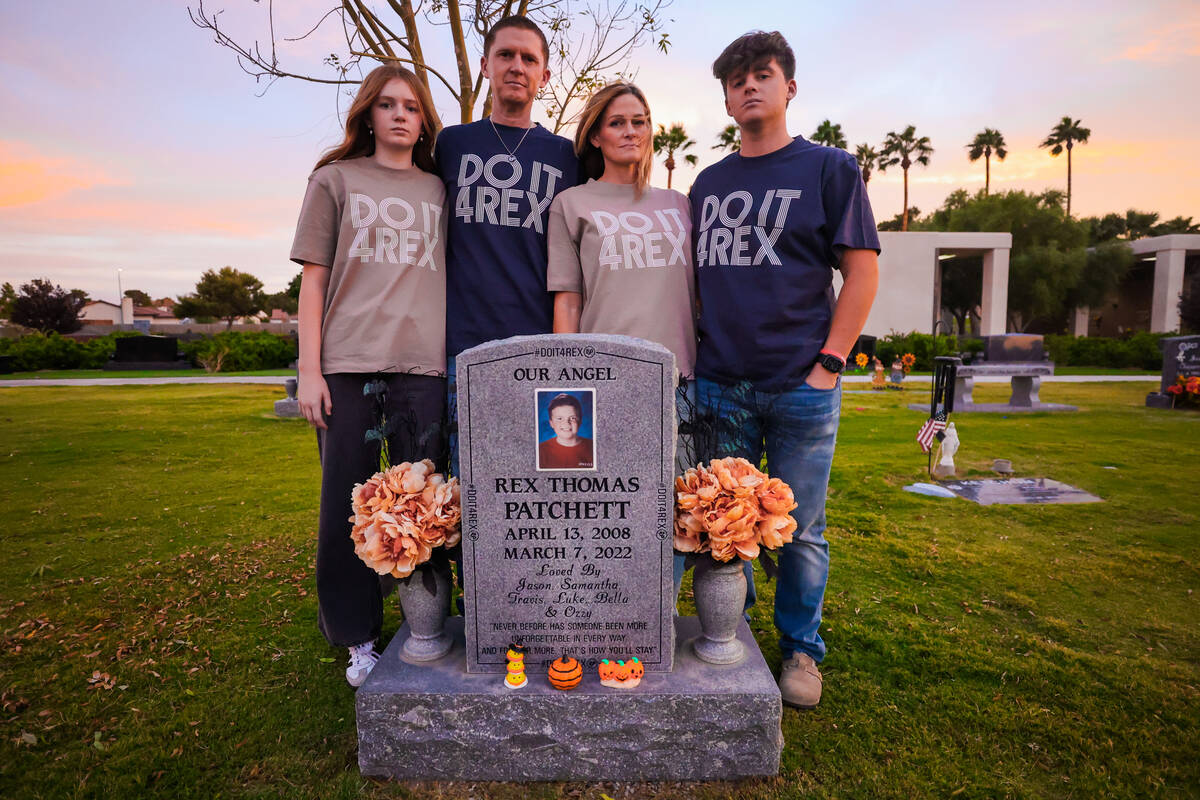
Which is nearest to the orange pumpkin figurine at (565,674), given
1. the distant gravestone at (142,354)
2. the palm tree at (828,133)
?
the distant gravestone at (142,354)

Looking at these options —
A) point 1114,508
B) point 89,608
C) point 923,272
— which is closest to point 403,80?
point 89,608

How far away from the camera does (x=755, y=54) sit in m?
2.67

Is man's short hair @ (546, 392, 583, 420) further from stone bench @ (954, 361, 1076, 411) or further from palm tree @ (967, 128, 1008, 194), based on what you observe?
palm tree @ (967, 128, 1008, 194)

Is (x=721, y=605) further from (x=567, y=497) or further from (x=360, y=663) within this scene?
(x=360, y=663)

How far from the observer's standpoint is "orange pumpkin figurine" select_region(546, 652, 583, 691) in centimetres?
236

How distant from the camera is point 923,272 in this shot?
25.2m

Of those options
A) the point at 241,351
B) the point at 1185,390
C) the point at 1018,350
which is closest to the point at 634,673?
the point at 1018,350

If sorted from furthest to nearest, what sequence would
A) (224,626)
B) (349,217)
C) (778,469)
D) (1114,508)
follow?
(1114,508) < (224,626) < (778,469) < (349,217)

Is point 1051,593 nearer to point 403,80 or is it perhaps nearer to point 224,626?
point 403,80

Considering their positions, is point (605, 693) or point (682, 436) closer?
point (605, 693)

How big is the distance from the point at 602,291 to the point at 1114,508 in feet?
17.6

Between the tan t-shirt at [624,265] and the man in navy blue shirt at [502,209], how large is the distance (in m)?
0.11

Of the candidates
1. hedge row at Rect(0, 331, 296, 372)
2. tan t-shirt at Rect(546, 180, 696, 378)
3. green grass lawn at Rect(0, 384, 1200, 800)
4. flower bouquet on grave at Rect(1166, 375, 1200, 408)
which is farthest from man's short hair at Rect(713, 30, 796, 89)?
hedge row at Rect(0, 331, 296, 372)

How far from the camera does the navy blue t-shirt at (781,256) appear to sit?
104 inches
